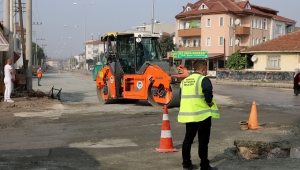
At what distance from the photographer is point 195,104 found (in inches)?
262

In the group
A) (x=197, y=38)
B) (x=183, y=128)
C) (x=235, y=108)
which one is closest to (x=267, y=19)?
(x=197, y=38)

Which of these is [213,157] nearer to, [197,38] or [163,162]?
[163,162]

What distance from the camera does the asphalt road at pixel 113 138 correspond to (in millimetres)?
7145

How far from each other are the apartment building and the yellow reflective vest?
52.8 m

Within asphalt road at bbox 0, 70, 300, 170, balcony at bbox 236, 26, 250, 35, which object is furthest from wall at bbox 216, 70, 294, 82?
asphalt road at bbox 0, 70, 300, 170

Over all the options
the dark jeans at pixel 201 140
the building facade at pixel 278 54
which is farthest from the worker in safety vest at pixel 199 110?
the building facade at pixel 278 54

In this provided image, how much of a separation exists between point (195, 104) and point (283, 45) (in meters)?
39.4

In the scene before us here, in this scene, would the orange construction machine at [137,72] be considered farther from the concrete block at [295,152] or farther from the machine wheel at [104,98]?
the concrete block at [295,152]

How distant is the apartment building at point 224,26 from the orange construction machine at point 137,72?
4223cm

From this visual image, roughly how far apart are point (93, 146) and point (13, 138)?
2.11 m

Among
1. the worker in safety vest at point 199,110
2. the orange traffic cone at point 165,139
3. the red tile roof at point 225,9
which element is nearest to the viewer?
the worker in safety vest at point 199,110

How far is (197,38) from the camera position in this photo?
2680 inches

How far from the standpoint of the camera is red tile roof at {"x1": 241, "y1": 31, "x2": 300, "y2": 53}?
138 feet

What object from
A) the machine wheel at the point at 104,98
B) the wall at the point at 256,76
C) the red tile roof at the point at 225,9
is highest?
the red tile roof at the point at 225,9
